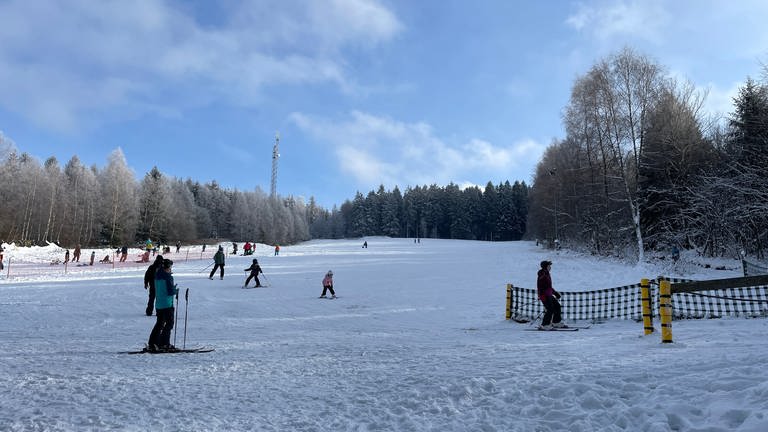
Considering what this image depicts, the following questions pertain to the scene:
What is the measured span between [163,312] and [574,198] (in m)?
37.2

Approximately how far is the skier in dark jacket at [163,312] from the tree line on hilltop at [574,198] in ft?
58.3

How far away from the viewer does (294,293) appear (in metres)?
19.2

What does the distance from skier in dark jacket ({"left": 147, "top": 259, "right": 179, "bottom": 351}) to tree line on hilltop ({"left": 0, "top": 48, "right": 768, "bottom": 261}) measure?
17.8 m

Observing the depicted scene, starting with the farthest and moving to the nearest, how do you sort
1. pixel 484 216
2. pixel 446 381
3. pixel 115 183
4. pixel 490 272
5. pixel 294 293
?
1. pixel 484 216
2. pixel 115 183
3. pixel 490 272
4. pixel 294 293
5. pixel 446 381

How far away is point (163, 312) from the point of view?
8.65 metres

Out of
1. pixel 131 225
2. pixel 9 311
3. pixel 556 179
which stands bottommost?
pixel 9 311

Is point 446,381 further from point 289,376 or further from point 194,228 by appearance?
point 194,228

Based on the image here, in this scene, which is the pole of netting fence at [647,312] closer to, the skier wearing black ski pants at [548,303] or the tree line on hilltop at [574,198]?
the skier wearing black ski pants at [548,303]

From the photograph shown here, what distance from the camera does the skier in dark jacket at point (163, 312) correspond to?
8.38 m

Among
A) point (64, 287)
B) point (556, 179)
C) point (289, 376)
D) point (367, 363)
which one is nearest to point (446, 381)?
point (367, 363)

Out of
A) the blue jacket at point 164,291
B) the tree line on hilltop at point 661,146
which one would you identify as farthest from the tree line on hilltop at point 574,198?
the blue jacket at point 164,291

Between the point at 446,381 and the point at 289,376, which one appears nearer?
the point at 446,381

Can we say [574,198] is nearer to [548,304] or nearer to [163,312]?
[548,304]

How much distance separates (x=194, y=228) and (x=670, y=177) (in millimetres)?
76177
